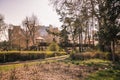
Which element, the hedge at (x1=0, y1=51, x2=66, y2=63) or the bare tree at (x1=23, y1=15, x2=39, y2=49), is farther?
the bare tree at (x1=23, y1=15, x2=39, y2=49)

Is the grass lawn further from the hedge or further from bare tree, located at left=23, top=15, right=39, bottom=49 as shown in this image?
bare tree, located at left=23, top=15, right=39, bottom=49

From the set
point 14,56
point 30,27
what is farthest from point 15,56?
point 30,27

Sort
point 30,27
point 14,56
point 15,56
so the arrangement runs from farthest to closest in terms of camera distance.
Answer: point 30,27, point 15,56, point 14,56

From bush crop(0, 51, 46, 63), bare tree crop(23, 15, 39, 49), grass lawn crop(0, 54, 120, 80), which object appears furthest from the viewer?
bare tree crop(23, 15, 39, 49)

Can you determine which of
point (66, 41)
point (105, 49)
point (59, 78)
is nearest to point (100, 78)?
point (59, 78)

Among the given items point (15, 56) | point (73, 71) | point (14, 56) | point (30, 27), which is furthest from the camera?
point (30, 27)

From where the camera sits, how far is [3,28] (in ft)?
187

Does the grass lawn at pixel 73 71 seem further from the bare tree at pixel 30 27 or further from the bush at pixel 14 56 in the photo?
the bare tree at pixel 30 27

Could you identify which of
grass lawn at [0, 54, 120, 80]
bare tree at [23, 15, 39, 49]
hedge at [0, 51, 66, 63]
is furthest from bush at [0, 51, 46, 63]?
bare tree at [23, 15, 39, 49]

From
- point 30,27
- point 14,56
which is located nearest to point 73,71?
point 14,56

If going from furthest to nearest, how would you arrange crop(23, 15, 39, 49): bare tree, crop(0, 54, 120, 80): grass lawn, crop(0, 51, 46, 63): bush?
crop(23, 15, 39, 49): bare tree → crop(0, 51, 46, 63): bush → crop(0, 54, 120, 80): grass lawn

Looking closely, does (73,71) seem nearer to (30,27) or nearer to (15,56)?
(15,56)

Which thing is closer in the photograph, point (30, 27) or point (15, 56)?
point (15, 56)

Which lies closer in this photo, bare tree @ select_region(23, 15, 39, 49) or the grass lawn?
the grass lawn
